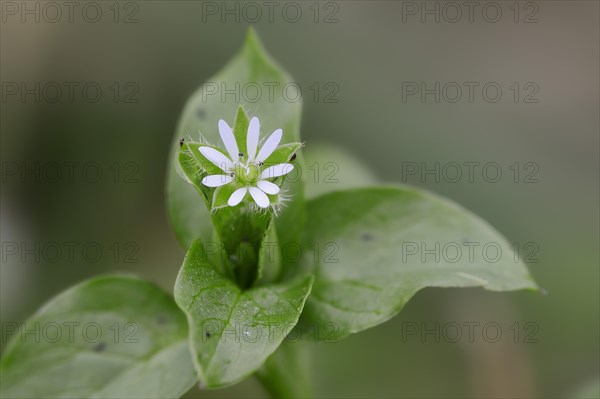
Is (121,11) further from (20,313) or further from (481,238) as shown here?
(481,238)

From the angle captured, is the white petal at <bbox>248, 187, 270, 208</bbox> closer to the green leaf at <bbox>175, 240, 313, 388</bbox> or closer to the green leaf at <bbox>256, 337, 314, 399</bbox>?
the green leaf at <bbox>175, 240, 313, 388</bbox>

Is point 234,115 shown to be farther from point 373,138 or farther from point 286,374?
point 373,138

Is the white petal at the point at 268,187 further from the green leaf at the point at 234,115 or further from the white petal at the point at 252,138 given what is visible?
the green leaf at the point at 234,115

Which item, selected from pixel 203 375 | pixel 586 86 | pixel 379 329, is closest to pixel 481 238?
pixel 203 375

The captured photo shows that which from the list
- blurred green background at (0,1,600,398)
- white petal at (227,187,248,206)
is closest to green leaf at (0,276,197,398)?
white petal at (227,187,248,206)

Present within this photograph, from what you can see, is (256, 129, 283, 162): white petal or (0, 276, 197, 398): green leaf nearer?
(256, 129, 283, 162): white petal

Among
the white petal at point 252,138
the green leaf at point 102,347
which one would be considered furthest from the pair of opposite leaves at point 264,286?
the white petal at point 252,138
